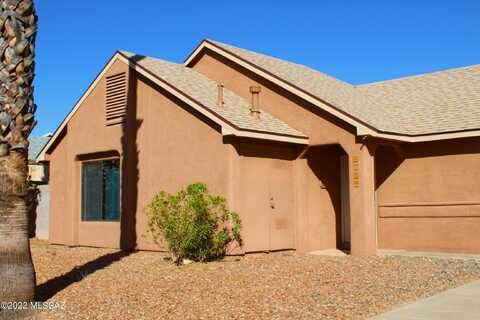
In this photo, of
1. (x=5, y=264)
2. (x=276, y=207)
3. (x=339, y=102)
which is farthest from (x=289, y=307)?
(x=339, y=102)

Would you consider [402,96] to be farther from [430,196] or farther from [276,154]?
[276,154]

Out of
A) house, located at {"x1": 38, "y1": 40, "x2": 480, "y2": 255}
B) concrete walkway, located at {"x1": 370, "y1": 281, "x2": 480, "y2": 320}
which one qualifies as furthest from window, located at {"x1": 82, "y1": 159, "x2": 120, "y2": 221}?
concrete walkway, located at {"x1": 370, "y1": 281, "x2": 480, "y2": 320}

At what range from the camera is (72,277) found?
10.9m

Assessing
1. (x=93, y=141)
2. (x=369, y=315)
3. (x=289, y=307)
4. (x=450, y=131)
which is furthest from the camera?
(x=93, y=141)

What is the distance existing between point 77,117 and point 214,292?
10.7 meters

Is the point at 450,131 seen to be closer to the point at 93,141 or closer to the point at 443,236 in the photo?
the point at 443,236

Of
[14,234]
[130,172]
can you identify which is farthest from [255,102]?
[14,234]

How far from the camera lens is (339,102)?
15977 mm

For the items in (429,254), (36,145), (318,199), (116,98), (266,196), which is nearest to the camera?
(429,254)

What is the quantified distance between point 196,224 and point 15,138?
5132 millimetres

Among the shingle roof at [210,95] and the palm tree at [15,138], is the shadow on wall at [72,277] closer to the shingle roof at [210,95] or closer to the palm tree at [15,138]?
the palm tree at [15,138]

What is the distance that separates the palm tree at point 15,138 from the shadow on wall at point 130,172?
754 cm

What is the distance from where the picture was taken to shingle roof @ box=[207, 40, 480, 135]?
14.6 meters

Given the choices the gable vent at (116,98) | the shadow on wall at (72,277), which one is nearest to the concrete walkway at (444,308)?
the shadow on wall at (72,277)
